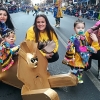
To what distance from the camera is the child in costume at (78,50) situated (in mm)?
3838

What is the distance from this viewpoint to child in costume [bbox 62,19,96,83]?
3.84 metres

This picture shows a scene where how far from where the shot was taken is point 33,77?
10.8 ft

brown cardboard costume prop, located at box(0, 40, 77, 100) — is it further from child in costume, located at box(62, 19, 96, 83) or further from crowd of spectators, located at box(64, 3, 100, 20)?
crowd of spectators, located at box(64, 3, 100, 20)

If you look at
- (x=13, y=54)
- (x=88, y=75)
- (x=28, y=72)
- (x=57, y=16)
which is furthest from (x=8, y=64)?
(x=57, y=16)

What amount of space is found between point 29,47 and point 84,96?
1110mm

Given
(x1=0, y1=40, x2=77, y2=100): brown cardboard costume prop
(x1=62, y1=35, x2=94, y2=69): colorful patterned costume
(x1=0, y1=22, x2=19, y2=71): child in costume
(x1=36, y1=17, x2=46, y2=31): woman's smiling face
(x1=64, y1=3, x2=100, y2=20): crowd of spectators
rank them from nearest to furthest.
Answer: (x1=0, y1=40, x2=77, y2=100): brown cardboard costume prop < (x1=0, y1=22, x2=19, y2=71): child in costume < (x1=62, y1=35, x2=94, y2=69): colorful patterned costume < (x1=36, y1=17, x2=46, y2=31): woman's smiling face < (x1=64, y1=3, x2=100, y2=20): crowd of spectators

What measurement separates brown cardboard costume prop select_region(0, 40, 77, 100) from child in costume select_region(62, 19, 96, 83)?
341mm

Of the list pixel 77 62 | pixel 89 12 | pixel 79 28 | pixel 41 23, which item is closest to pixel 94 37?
pixel 79 28

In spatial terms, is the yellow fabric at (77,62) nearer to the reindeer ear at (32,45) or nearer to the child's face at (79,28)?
the child's face at (79,28)

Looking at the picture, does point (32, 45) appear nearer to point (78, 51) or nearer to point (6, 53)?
point (6, 53)

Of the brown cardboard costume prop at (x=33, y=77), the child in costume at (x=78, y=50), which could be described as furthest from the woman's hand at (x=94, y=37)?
the brown cardboard costume prop at (x=33, y=77)

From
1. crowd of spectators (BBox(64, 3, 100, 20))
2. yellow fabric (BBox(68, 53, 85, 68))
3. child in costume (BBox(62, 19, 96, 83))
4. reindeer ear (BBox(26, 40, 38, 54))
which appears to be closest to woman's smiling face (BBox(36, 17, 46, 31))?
child in costume (BBox(62, 19, 96, 83))

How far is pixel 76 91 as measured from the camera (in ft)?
12.3

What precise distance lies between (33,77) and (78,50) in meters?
0.96
